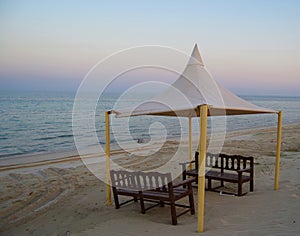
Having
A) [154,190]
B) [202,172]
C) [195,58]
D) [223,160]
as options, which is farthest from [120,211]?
[195,58]

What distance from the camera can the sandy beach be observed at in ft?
14.8

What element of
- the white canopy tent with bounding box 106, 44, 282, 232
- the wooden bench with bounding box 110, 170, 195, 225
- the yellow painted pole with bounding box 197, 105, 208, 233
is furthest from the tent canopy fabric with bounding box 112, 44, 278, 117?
the wooden bench with bounding box 110, 170, 195, 225

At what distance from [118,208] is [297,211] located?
296 cm

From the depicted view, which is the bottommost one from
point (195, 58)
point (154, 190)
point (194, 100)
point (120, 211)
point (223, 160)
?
Answer: point (120, 211)

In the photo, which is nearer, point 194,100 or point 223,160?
point 194,100

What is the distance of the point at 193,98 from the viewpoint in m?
5.45

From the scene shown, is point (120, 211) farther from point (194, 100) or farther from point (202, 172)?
point (194, 100)

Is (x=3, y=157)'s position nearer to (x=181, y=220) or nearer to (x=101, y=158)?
(x=101, y=158)

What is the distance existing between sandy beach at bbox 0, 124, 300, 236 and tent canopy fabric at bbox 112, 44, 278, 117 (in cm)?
169

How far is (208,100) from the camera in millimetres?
5258

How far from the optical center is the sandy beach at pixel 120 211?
178 inches

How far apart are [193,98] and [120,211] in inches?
92.7

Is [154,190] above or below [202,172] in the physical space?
below

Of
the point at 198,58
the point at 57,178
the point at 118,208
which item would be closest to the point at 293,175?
the point at 198,58
